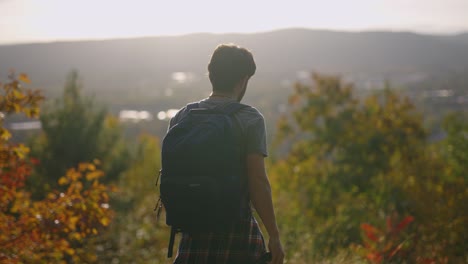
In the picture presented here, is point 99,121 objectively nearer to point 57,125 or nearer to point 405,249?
point 57,125

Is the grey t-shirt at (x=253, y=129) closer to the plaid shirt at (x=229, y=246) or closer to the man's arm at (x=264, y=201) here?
the man's arm at (x=264, y=201)

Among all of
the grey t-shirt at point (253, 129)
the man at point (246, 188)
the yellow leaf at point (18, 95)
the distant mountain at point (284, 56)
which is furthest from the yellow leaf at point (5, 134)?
the distant mountain at point (284, 56)

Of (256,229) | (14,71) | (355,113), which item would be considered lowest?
(355,113)

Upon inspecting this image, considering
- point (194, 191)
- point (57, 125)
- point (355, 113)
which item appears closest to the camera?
point (194, 191)

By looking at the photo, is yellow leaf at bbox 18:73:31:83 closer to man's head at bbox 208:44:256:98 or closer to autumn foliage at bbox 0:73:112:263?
autumn foliage at bbox 0:73:112:263

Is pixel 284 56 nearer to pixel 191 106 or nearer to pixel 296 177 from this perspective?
pixel 296 177

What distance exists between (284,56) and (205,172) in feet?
217

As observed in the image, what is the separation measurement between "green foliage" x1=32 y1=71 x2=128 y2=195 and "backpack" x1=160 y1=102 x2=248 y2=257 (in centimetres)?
1004

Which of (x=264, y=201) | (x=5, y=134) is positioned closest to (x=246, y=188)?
(x=264, y=201)

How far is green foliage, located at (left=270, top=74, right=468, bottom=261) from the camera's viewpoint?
35.2 ft

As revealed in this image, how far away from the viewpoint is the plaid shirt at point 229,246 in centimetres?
254

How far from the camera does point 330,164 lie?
613 inches

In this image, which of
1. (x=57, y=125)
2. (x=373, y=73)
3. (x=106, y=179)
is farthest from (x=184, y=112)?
(x=373, y=73)

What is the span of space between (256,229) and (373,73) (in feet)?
265
